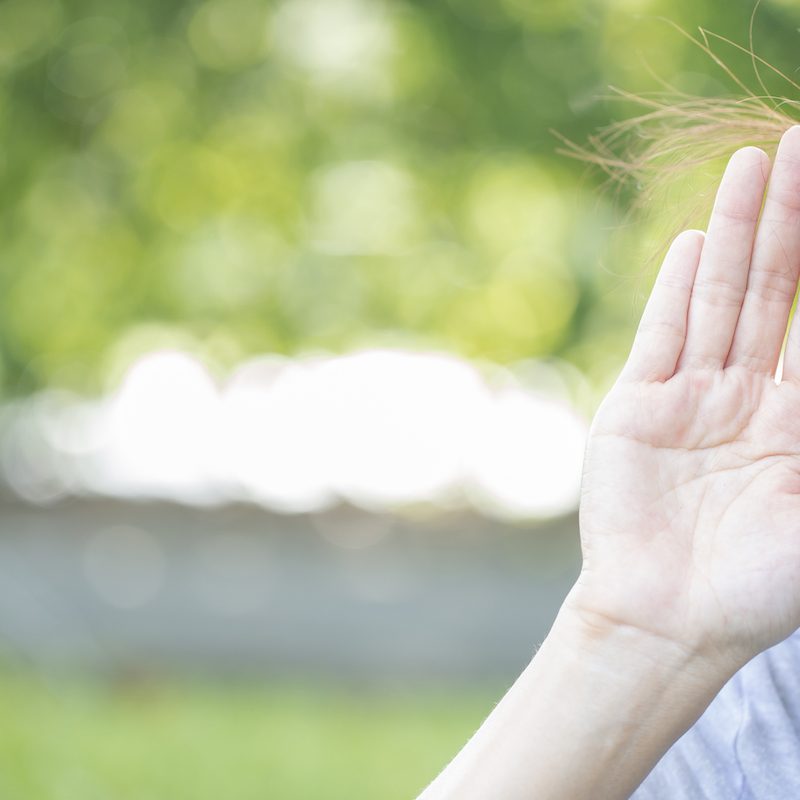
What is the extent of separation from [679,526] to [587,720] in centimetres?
27

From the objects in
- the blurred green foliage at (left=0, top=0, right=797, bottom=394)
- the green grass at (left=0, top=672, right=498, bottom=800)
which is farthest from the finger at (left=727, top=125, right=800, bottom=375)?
the blurred green foliage at (left=0, top=0, right=797, bottom=394)

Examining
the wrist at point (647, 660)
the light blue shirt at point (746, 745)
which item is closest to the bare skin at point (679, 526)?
the wrist at point (647, 660)

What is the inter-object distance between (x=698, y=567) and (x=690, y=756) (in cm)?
25

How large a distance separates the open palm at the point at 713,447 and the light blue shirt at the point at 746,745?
0.45ft

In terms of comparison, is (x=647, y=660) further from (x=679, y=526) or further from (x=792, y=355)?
(x=792, y=355)

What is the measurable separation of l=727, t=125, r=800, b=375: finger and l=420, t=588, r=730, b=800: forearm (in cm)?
42

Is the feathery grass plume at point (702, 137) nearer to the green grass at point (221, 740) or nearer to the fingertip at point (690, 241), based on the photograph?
the fingertip at point (690, 241)

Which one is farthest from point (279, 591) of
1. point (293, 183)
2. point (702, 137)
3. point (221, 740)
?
point (702, 137)

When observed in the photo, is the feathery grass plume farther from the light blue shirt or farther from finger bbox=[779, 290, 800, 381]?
the light blue shirt

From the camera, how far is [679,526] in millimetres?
1326

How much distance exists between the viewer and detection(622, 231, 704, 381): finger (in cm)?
139

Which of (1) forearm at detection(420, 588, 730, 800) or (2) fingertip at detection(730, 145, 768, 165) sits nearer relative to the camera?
(1) forearm at detection(420, 588, 730, 800)

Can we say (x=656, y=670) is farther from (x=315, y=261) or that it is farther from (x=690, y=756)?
(x=315, y=261)

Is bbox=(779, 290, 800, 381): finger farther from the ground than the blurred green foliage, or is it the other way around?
the blurred green foliage
